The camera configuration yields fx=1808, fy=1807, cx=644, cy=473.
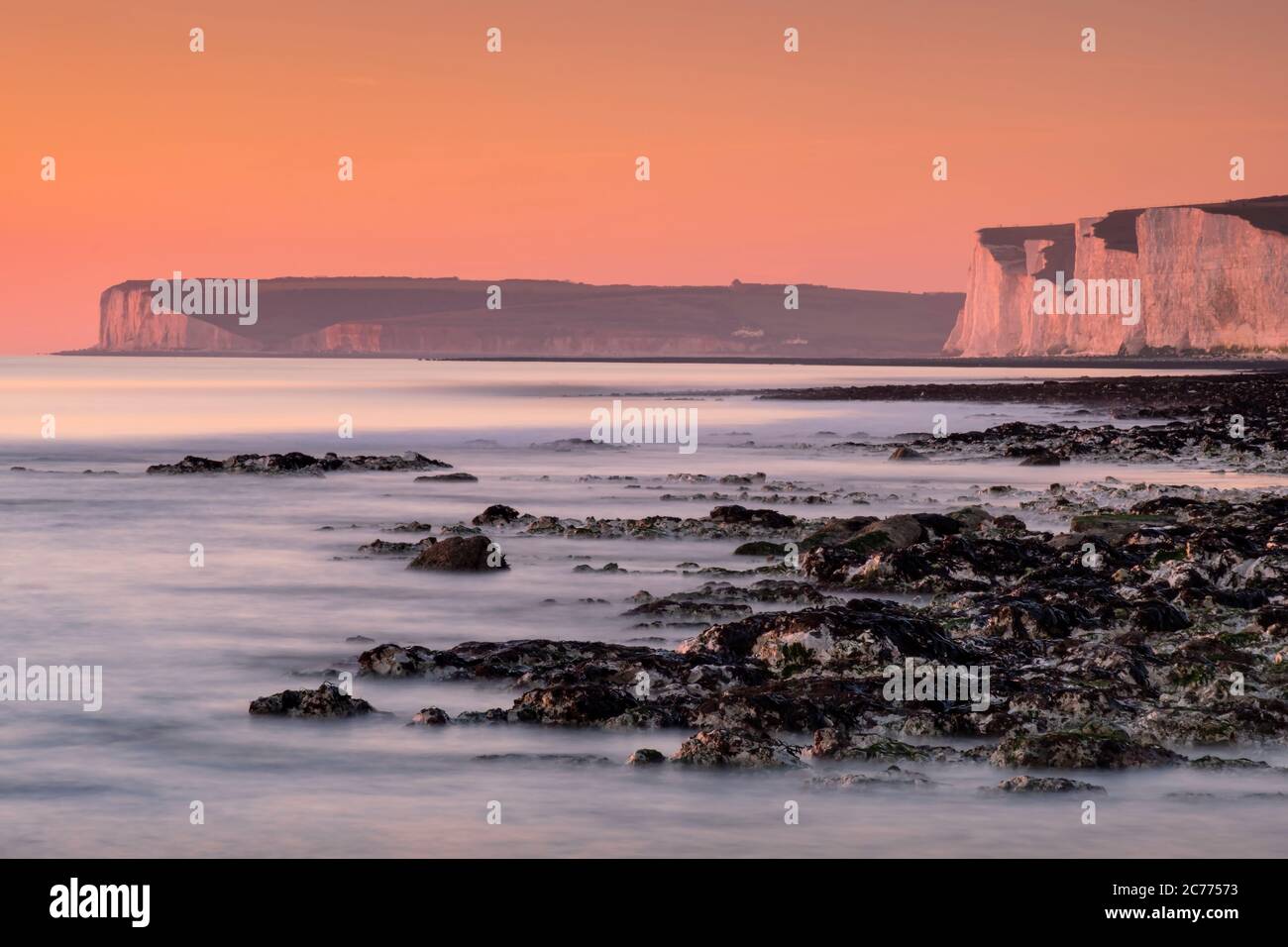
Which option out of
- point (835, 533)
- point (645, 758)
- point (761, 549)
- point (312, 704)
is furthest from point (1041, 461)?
point (645, 758)

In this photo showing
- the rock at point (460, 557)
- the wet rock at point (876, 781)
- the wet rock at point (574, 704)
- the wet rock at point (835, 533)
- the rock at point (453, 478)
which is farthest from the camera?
the rock at point (453, 478)

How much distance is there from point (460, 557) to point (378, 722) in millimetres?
7733

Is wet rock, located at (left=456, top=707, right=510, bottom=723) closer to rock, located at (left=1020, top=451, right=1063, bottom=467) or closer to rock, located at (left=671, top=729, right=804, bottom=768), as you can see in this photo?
rock, located at (left=671, top=729, right=804, bottom=768)

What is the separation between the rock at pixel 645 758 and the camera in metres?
10.5

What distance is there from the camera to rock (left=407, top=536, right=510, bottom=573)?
63.7ft

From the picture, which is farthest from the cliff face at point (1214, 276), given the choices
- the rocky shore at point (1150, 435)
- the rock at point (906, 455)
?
the rock at point (906, 455)

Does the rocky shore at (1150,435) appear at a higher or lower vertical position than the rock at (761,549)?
higher

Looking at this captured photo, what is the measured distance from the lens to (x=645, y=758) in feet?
34.5

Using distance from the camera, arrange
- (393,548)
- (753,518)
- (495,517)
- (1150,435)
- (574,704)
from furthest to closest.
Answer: (1150,435) < (495,517) < (753,518) < (393,548) < (574,704)

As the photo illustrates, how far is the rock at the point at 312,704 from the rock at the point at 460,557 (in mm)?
7142

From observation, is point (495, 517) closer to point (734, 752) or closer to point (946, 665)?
point (946, 665)

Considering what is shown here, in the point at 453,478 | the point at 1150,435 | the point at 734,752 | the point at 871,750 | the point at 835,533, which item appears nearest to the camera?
the point at 734,752

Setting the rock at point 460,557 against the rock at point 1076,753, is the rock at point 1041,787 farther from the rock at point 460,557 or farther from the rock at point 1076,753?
A: the rock at point 460,557
